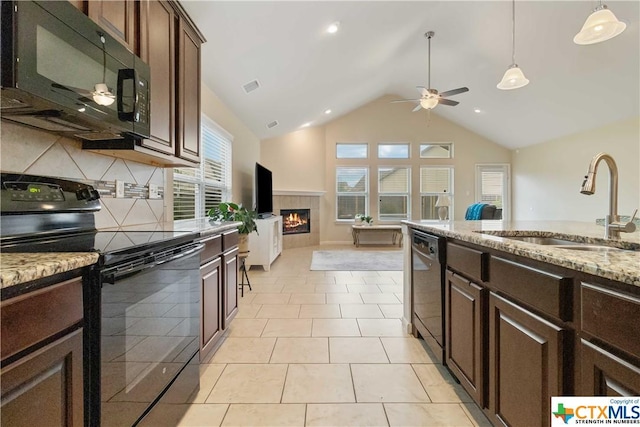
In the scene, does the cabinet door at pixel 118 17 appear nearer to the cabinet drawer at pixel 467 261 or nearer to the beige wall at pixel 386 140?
the cabinet drawer at pixel 467 261

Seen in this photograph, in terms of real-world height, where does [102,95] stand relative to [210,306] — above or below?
above

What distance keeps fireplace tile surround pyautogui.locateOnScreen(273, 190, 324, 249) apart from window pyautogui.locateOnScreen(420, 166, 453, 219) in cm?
292

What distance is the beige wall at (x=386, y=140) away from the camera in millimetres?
8336

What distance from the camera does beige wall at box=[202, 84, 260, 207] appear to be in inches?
156

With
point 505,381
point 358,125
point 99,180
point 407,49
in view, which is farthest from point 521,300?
point 358,125

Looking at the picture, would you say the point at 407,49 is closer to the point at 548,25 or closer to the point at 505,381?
the point at 548,25

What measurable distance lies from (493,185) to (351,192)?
4.08 metres

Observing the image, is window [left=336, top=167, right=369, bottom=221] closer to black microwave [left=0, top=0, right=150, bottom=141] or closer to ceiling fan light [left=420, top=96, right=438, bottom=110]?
ceiling fan light [left=420, top=96, right=438, bottom=110]

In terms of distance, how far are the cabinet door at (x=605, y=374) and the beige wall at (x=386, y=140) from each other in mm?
7487

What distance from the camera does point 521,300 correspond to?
110 centimetres

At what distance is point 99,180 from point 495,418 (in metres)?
2.35

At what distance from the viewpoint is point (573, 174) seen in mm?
6422

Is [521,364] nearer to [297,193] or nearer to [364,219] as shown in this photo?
[297,193]

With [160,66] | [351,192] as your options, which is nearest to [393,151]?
[351,192]
